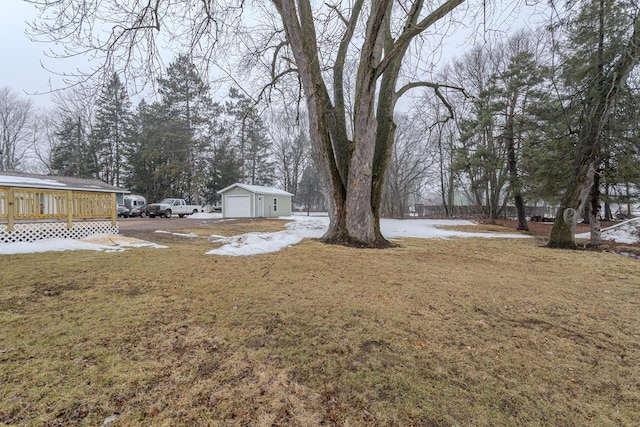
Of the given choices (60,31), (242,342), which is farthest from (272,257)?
(60,31)

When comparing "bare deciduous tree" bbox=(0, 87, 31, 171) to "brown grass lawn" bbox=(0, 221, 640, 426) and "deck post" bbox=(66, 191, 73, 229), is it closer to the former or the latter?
"deck post" bbox=(66, 191, 73, 229)

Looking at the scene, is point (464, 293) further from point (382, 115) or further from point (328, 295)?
point (382, 115)

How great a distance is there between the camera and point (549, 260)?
610 cm

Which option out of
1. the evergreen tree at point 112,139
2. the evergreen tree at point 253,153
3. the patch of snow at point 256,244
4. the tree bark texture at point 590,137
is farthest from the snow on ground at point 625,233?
the evergreen tree at point 112,139

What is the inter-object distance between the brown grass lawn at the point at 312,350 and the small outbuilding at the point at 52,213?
3.96 metres

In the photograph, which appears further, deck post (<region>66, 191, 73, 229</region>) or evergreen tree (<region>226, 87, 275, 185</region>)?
evergreen tree (<region>226, 87, 275, 185</region>)

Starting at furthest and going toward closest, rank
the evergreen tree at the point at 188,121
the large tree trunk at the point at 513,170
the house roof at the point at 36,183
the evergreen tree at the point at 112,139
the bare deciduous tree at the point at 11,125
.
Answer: the evergreen tree at the point at 112,139
the bare deciduous tree at the point at 11,125
the evergreen tree at the point at 188,121
the large tree trunk at the point at 513,170
the house roof at the point at 36,183

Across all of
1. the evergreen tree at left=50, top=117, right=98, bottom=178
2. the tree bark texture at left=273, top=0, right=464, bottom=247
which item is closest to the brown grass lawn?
the tree bark texture at left=273, top=0, right=464, bottom=247

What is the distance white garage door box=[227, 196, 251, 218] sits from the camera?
21.6 meters

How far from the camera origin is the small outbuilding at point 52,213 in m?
6.65

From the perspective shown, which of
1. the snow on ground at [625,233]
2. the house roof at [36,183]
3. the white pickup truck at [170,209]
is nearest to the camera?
the snow on ground at [625,233]

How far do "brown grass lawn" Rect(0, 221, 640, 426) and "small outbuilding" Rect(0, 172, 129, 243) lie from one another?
3.96m

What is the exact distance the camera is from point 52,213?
748 cm

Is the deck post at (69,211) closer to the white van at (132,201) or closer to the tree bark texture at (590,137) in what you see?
the tree bark texture at (590,137)
